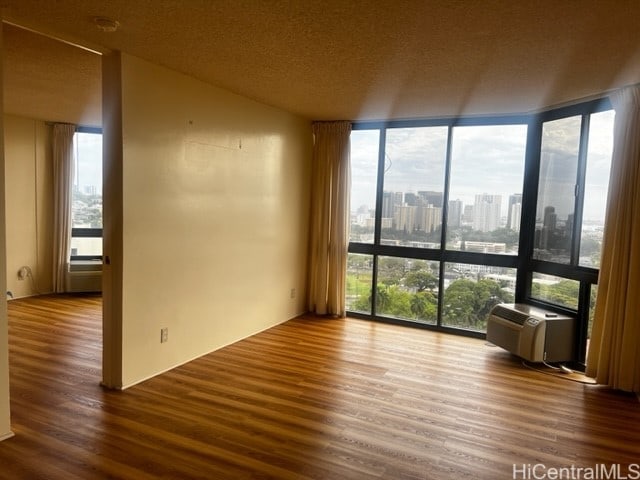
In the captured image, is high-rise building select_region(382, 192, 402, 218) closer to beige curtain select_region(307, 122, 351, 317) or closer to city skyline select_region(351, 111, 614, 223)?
city skyline select_region(351, 111, 614, 223)

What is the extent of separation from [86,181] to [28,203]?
2.69 ft

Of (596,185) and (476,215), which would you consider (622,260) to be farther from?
(476,215)

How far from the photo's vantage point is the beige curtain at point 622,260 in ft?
11.4

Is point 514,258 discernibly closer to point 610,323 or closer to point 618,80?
point 610,323

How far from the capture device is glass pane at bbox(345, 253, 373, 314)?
18.7 feet

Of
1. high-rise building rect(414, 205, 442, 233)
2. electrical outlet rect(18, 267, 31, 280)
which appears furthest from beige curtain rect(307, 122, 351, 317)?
electrical outlet rect(18, 267, 31, 280)

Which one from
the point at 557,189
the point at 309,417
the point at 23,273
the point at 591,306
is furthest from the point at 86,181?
the point at 591,306

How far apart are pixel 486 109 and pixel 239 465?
3891 millimetres

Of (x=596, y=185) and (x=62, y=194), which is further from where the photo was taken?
(x=62, y=194)

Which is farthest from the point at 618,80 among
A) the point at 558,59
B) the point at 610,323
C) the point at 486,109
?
the point at 610,323

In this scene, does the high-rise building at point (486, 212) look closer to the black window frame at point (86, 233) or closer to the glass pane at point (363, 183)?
the glass pane at point (363, 183)

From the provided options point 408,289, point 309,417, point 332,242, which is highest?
point 332,242

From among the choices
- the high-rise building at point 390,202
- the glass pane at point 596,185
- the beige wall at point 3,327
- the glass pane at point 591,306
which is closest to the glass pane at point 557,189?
the glass pane at point 596,185

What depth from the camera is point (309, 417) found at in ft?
9.87
